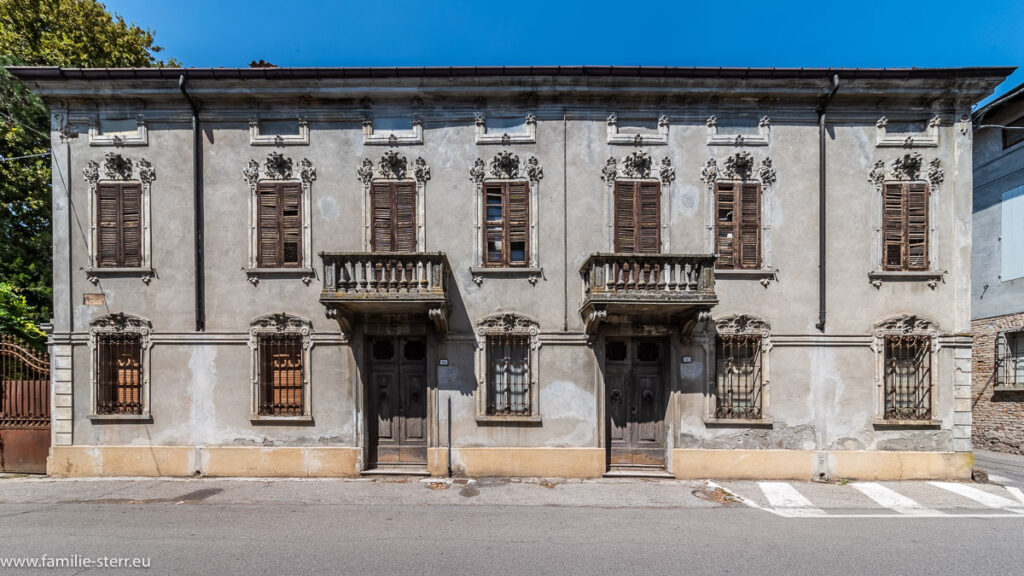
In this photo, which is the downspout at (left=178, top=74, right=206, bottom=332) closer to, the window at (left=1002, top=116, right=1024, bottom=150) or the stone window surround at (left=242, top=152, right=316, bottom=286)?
the stone window surround at (left=242, top=152, right=316, bottom=286)

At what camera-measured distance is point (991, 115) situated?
13.0 meters

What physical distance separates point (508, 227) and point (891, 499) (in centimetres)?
959

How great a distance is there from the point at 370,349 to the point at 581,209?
596cm

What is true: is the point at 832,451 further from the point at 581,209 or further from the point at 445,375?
the point at 445,375

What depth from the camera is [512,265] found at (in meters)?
10.0

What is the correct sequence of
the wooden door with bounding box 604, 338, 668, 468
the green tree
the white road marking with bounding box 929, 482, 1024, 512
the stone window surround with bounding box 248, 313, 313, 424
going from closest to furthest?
the white road marking with bounding box 929, 482, 1024, 512 < the stone window surround with bounding box 248, 313, 313, 424 < the wooden door with bounding box 604, 338, 668, 468 < the green tree

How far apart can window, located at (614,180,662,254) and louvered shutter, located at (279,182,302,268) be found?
739 cm

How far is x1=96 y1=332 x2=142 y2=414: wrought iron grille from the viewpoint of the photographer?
9930 millimetres

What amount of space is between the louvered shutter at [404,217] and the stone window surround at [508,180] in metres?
1.45

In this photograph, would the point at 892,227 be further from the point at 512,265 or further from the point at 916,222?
the point at 512,265

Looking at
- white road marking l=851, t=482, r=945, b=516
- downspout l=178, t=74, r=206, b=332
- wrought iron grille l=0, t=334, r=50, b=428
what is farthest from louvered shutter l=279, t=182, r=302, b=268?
white road marking l=851, t=482, r=945, b=516

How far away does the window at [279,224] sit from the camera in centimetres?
1005

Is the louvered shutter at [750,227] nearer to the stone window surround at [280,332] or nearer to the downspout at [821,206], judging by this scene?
the downspout at [821,206]

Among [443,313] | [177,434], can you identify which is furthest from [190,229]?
[443,313]
